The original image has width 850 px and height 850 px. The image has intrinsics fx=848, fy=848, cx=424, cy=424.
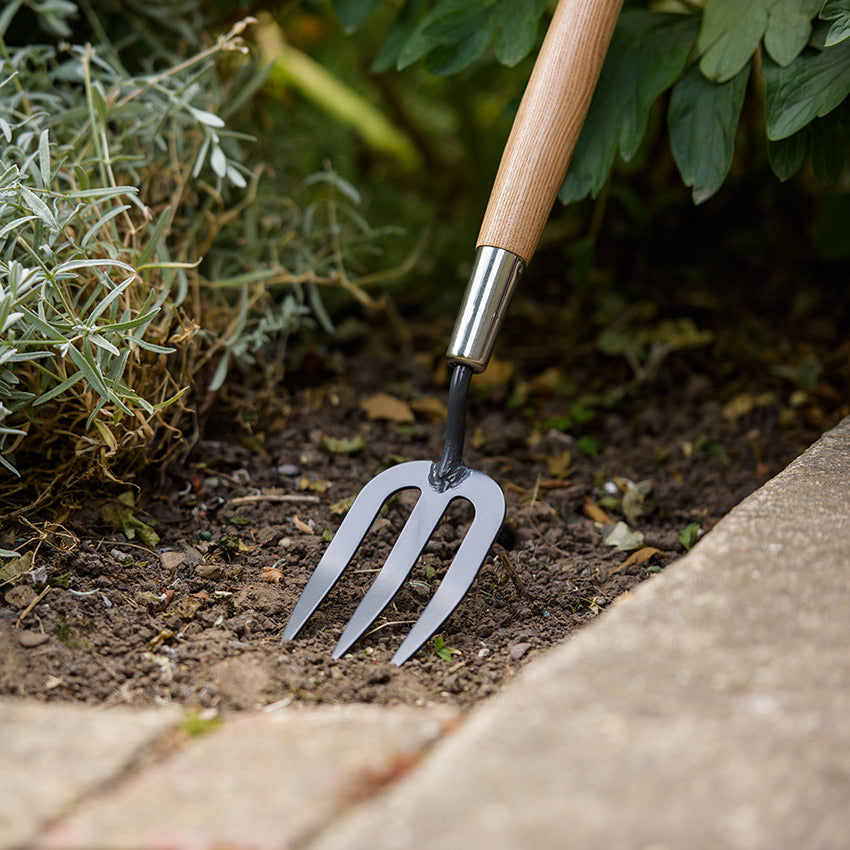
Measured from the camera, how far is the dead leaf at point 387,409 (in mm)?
1485

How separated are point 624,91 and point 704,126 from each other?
0.44 ft

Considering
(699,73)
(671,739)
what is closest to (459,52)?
(699,73)

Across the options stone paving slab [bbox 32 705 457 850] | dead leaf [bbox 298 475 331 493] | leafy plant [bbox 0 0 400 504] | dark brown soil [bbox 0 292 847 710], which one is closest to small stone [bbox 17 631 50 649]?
dark brown soil [bbox 0 292 847 710]

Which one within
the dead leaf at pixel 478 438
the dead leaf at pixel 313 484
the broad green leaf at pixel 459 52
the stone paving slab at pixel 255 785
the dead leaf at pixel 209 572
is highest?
the broad green leaf at pixel 459 52

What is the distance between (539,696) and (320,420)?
35.7 inches

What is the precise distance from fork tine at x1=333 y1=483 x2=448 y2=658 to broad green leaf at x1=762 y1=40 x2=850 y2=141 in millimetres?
674

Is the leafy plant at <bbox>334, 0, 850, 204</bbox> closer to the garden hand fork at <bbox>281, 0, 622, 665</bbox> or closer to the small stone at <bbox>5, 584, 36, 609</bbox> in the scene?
the garden hand fork at <bbox>281, 0, 622, 665</bbox>

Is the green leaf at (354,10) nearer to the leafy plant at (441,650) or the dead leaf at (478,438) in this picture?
the dead leaf at (478,438)

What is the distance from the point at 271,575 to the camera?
1.07 metres

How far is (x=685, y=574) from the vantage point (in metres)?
0.75

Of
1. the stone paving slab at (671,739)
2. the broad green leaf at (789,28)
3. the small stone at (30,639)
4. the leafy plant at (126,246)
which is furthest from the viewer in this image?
the broad green leaf at (789,28)

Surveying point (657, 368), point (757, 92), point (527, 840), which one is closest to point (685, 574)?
point (527, 840)

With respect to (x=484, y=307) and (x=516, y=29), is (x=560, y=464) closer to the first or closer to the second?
(x=484, y=307)

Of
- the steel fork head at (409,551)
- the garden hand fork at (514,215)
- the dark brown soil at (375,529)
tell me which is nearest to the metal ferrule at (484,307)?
the garden hand fork at (514,215)
